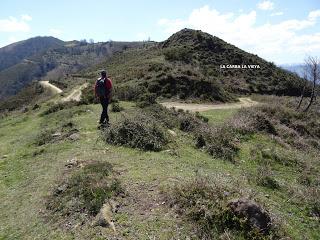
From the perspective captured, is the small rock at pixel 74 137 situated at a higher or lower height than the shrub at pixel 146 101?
lower

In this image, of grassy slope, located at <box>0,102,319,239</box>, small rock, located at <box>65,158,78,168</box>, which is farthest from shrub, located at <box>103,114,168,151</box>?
small rock, located at <box>65,158,78,168</box>

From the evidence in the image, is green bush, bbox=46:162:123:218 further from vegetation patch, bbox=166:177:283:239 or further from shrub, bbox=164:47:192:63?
shrub, bbox=164:47:192:63

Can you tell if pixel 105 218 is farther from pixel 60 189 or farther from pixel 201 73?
pixel 201 73

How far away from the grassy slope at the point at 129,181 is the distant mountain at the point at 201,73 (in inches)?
600

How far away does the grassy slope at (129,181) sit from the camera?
28.3 ft

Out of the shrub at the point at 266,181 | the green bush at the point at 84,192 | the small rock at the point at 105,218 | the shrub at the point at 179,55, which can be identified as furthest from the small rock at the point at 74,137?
the shrub at the point at 179,55

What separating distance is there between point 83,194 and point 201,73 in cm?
3634

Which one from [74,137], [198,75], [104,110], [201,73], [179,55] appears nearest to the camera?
[74,137]

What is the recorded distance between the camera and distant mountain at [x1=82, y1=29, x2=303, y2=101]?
37.0 meters

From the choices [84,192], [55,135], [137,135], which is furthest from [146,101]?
[84,192]

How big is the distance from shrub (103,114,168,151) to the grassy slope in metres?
0.51

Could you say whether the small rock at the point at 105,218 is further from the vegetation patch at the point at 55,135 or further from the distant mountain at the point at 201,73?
the distant mountain at the point at 201,73

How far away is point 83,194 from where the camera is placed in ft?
32.4

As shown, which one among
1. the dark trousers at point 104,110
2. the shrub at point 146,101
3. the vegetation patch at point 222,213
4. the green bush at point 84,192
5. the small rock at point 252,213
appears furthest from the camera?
the shrub at point 146,101
